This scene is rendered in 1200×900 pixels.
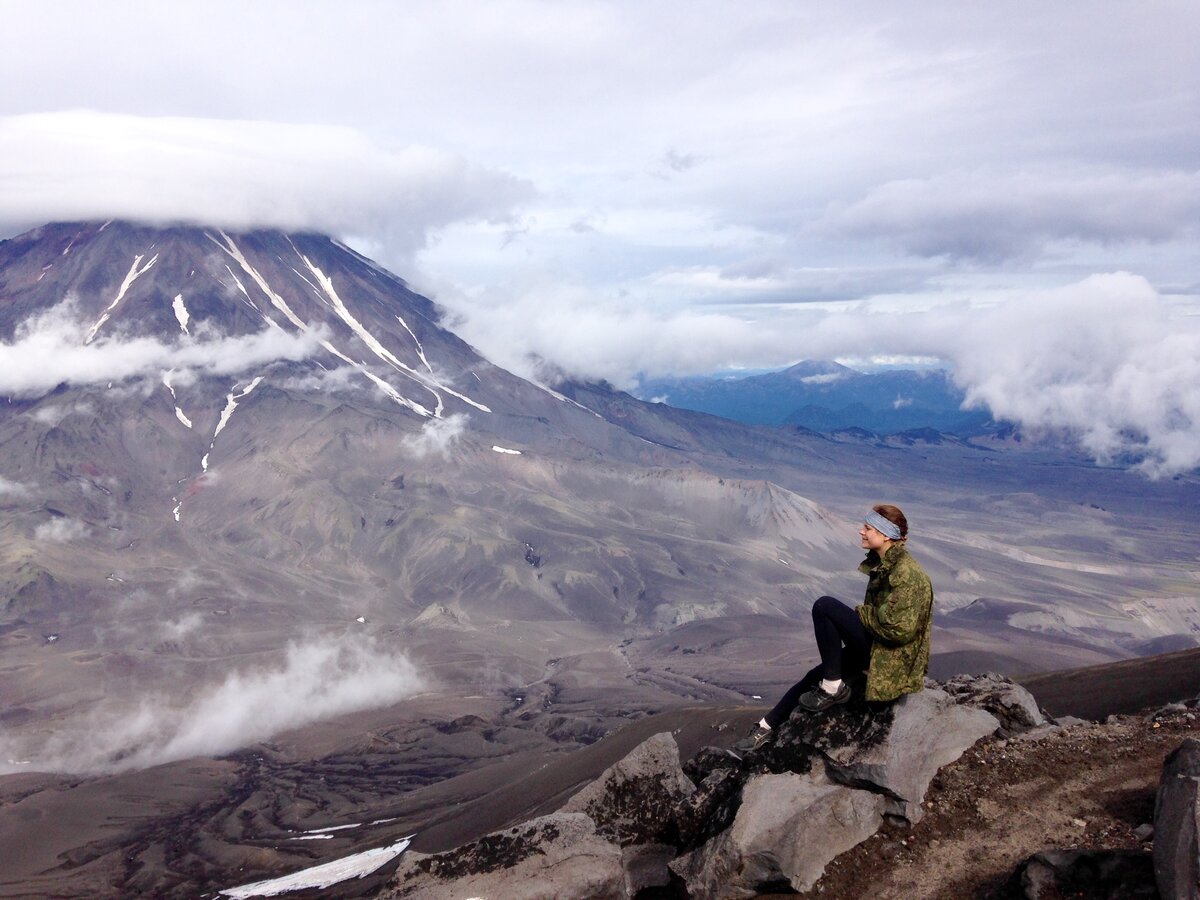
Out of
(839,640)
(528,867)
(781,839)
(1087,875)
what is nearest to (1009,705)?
(839,640)

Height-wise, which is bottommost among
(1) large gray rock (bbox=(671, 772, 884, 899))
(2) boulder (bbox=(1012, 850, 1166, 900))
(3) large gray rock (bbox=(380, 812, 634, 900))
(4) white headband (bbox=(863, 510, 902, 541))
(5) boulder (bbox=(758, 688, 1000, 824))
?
(3) large gray rock (bbox=(380, 812, 634, 900))

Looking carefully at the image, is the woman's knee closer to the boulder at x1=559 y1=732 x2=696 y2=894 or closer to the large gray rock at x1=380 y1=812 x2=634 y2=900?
the boulder at x1=559 y1=732 x2=696 y2=894

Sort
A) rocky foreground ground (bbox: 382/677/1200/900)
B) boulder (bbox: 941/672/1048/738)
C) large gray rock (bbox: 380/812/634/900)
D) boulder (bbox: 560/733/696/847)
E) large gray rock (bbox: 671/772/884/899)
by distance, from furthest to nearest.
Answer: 1. boulder (bbox: 941/672/1048/738)
2. boulder (bbox: 560/733/696/847)
3. large gray rock (bbox: 380/812/634/900)
4. large gray rock (bbox: 671/772/884/899)
5. rocky foreground ground (bbox: 382/677/1200/900)

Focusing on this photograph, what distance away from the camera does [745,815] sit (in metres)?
12.1

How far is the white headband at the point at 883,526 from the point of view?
11.9m

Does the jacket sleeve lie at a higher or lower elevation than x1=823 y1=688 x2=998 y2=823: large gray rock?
higher

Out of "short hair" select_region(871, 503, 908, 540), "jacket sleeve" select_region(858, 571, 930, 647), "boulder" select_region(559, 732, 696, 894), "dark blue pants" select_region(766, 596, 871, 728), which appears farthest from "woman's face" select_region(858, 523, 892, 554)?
"boulder" select_region(559, 732, 696, 894)

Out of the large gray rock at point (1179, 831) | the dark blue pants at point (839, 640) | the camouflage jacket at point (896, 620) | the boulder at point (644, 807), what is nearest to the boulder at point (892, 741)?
the camouflage jacket at point (896, 620)

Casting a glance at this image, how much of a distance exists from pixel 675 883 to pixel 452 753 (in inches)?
4830

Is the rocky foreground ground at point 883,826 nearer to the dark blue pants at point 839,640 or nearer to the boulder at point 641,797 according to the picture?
the boulder at point 641,797

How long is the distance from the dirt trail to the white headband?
12.6 ft

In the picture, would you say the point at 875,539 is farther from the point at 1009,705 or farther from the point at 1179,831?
the point at 1009,705

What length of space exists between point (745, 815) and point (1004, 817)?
11.5 ft

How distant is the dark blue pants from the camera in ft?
39.9
